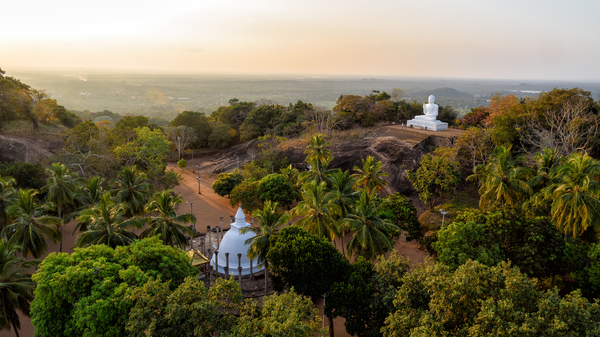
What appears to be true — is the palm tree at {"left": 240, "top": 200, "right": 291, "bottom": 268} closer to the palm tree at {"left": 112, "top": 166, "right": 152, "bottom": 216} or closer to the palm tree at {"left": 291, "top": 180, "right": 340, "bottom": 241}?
the palm tree at {"left": 291, "top": 180, "right": 340, "bottom": 241}

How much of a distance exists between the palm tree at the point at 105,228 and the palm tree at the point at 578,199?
2556 centimetres

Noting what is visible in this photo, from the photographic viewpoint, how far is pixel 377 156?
42.5 meters

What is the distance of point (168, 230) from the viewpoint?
2188 cm

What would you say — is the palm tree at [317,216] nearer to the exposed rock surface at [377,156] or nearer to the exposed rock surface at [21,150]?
the exposed rock surface at [377,156]

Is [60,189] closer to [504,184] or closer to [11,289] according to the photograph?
[11,289]

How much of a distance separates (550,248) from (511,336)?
1212cm

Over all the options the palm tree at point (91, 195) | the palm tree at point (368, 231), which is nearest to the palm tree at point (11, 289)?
the palm tree at point (91, 195)

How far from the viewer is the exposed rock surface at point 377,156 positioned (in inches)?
1571

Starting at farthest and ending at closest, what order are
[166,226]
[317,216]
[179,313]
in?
1. [317,216]
2. [166,226]
3. [179,313]

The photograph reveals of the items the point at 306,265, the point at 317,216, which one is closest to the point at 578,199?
the point at 317,216

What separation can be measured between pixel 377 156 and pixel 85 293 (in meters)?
33.8

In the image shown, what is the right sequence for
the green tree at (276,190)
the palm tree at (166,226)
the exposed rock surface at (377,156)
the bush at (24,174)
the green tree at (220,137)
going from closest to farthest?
the palm tree at (166,226), the bush at (24,174), the green tree at (276,190), the exposed rock surface at (377,156), the green tree at (220,137)

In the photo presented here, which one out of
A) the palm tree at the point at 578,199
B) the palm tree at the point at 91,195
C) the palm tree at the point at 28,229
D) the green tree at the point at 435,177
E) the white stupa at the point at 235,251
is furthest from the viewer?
the green tree at the point at 435,177

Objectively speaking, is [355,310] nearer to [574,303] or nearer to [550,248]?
[574,303]
